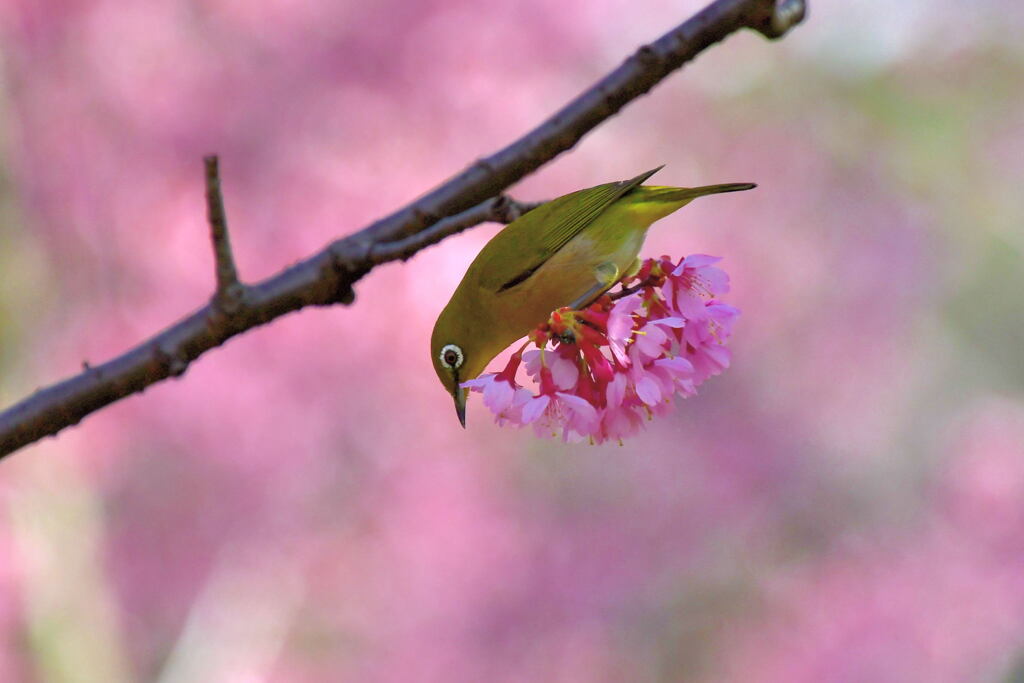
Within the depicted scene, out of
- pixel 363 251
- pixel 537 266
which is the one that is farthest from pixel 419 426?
pixel 363 251

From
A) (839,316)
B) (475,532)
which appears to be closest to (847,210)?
(839,316)

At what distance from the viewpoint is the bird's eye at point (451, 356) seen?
1.93 meters

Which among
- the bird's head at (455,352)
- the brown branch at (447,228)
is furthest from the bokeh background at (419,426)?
the brown branch at (447,228)

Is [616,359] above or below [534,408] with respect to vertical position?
above

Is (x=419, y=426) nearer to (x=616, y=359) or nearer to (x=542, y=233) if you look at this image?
(x=542, y=233)

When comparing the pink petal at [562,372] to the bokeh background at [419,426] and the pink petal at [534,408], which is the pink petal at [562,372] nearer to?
the pink petal at [534,408]

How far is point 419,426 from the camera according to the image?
555 centimetres

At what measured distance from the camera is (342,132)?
5.39 meters

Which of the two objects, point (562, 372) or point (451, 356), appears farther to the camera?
point (451, 356)

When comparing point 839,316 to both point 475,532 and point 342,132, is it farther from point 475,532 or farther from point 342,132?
point 342,132

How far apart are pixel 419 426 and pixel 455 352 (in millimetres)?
3660

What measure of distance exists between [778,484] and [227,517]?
3283 mm

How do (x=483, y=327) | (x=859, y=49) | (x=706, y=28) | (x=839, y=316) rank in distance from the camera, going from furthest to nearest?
(x=859, y=49) < (x=839, y=316) < (x=483, y=327) < (x=706, y=28)

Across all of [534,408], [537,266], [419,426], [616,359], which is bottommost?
[534,408]
